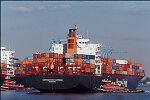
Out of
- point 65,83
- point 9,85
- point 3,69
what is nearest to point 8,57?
point 3,69

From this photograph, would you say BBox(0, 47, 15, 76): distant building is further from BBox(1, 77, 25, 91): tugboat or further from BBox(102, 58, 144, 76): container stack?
BBox(102, 58, 144, 76): container stack

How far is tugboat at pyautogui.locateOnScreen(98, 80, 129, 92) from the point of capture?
69500 millimetres

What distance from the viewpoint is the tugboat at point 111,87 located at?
69500mm

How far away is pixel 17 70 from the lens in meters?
76.2

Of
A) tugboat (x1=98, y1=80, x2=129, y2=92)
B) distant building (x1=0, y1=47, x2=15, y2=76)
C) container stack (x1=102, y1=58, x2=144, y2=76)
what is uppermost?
distant building (x1=0, y1=47, x2=15, y2=76)

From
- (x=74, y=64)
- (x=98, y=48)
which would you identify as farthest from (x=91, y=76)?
(x=98, y=48)

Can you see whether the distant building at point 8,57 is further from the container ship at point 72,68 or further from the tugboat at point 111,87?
the tugboat at point 111,87

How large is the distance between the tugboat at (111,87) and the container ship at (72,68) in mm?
451

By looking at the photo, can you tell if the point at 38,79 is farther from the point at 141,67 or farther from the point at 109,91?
the point at 141,67

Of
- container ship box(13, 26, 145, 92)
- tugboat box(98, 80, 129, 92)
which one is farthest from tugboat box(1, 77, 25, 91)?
tugboat box(98, 80, 129, 92)

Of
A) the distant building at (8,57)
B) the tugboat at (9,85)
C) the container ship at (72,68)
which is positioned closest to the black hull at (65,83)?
the container ship at (72,68)

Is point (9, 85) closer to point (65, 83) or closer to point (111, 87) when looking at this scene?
point (111, 87)

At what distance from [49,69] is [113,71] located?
937 cm

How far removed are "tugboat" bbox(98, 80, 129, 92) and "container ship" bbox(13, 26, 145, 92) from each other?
45cm
